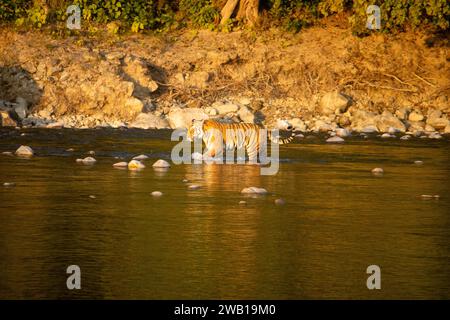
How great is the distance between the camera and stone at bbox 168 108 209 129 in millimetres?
26859

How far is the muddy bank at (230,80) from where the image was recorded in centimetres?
2767

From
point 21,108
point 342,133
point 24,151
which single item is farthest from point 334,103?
point 24,151

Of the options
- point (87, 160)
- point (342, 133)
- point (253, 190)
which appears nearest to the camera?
point (253, 190)

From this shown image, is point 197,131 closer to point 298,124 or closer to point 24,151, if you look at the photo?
point 24,151

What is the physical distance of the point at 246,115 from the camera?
27750 mm

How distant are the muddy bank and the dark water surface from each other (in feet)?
30.0

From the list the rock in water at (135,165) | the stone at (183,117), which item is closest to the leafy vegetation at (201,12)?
the stone at (183,117)

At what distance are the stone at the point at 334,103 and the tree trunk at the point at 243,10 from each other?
358 cm

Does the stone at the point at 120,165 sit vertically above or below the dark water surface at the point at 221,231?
above

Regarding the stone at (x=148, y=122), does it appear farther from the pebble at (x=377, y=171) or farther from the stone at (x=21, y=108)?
the pebble at (x=377, y=171)

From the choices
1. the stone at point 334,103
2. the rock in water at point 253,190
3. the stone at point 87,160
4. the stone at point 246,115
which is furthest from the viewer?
the stone at point 334,103

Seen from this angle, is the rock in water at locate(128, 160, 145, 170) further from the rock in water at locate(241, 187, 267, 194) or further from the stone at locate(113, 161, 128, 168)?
the rock in water at locate(241, 187, 267, 194)

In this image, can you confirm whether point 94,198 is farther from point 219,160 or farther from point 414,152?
point 414,152

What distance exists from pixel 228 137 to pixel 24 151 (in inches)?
141
